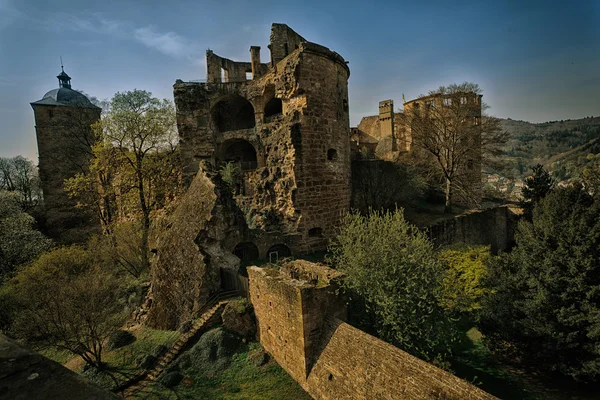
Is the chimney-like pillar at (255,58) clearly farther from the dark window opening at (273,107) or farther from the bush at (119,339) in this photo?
the bush at (119,339)

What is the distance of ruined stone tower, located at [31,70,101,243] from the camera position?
2364 centimetres

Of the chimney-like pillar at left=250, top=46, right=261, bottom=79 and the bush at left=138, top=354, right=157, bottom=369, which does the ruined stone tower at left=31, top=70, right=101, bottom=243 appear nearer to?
the chimney-like pillar at left=250, top=46, right=261, bottom=79

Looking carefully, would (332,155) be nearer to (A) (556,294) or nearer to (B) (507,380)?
(A) (556,294)

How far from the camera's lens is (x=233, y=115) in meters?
20.2

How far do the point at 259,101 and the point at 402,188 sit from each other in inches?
424

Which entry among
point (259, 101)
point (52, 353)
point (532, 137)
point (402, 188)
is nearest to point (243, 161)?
point (259, 101)

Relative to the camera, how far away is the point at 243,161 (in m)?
19.5

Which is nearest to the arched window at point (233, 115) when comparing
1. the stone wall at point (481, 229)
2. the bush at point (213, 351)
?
the stone wall at point (481, 229)

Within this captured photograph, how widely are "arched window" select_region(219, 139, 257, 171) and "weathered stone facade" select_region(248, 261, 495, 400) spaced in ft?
36.8

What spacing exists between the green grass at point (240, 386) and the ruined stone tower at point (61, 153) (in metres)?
19.6

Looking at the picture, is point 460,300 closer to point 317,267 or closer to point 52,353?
point 317,267

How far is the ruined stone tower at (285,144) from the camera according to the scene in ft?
49.3

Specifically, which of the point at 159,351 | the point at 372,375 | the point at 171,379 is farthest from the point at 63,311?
the point at 372,375

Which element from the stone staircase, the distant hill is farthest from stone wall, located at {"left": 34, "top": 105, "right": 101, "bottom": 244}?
the distant hill
